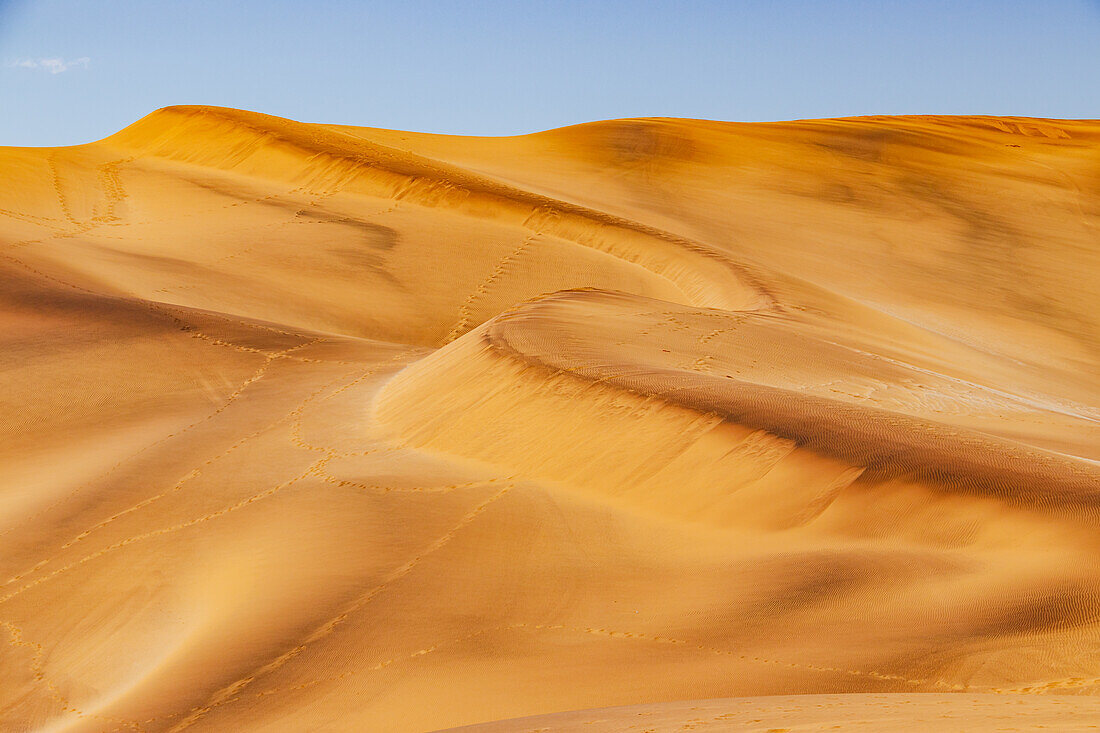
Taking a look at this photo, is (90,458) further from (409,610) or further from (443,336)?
(443,336)

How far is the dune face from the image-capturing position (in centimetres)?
529

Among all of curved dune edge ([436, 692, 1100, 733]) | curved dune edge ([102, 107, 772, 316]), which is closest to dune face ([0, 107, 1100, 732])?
curved dune edge ([436, 692, 1100, 733])

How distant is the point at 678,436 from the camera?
7836 millimetres

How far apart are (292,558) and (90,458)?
3772 millimetres

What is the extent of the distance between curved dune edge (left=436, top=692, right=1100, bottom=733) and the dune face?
28mm

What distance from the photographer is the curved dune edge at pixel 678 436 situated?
6.76 metres

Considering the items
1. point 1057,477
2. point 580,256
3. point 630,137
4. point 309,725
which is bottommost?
point 309,725

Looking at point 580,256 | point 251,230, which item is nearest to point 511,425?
point 580,256

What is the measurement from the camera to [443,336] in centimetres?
1565

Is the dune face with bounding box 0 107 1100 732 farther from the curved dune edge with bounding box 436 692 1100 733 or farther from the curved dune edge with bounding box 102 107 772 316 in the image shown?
the curved dune edge with bounding box 102 107 772 316

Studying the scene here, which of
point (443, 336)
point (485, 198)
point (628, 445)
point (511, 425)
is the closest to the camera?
point (628, 445)

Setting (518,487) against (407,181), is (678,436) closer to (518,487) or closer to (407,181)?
(518,487)

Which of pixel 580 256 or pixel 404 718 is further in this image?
pixel 580 256

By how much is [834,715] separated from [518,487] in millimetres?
4099
